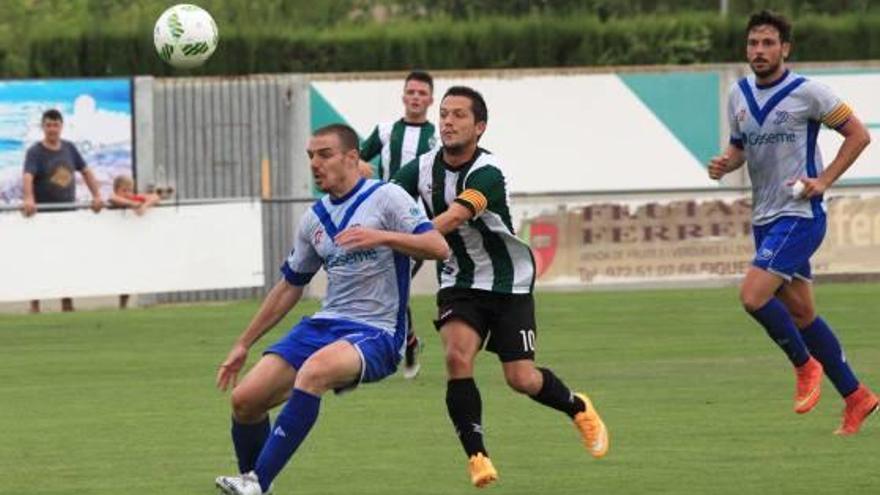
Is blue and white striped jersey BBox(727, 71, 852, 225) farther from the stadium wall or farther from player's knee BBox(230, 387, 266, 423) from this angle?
the stadium wall

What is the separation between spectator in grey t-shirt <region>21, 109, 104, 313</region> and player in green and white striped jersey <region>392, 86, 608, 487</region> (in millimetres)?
12806

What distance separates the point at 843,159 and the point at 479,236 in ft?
7.84

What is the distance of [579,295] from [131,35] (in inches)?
332

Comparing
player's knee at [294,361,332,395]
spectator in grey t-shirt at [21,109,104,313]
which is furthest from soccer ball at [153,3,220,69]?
player's knee at [294,361,332,395]

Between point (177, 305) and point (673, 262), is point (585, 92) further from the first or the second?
point (177, 305)

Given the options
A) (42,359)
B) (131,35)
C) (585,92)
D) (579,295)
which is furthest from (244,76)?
(42,359)

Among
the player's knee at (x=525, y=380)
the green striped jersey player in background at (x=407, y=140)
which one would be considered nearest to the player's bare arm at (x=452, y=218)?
the player's knee at (x=525, y=380)

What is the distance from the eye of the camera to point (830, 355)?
12.6m

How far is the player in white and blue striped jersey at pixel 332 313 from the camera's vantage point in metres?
9.81

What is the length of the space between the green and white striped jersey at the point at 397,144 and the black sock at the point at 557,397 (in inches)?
197

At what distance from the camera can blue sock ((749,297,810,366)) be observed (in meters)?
12.6

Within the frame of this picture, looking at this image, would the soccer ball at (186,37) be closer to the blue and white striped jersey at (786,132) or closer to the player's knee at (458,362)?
the blue and white striped jersey at (786,132)

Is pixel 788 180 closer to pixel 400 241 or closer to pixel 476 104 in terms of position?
pixel 476 104

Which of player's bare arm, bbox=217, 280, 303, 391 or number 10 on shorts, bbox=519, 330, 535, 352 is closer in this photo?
player's bare arm, bbox=217, 280, 303, 391
